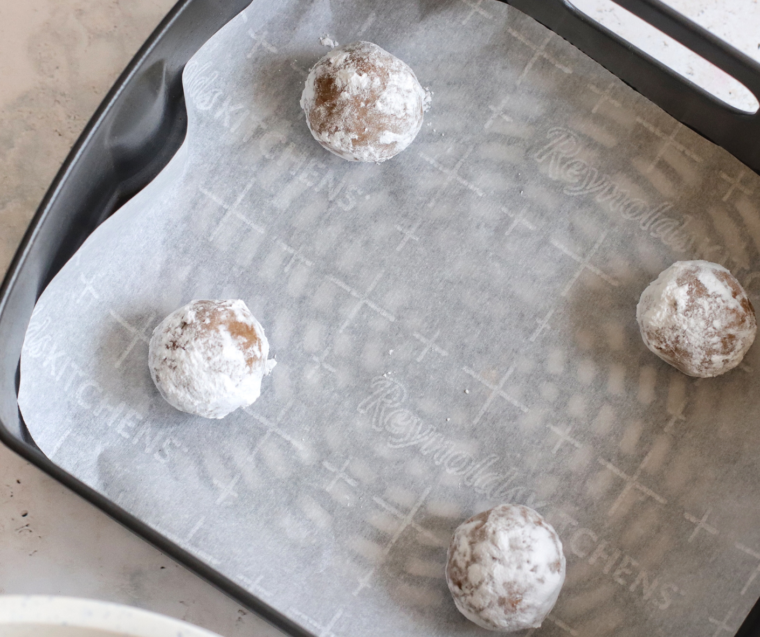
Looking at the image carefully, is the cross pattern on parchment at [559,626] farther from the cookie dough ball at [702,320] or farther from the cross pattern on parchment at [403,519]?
the cookie dough ball at [702,320]

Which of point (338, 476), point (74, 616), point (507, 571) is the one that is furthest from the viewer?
point (338, 476)

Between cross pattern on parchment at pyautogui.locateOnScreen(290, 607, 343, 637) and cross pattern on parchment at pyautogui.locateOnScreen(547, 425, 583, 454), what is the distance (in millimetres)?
442

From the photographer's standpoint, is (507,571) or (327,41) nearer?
(507,571)

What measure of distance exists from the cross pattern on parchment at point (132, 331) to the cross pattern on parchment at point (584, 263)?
0.70 meters

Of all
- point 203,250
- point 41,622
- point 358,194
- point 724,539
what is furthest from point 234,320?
point 724,539

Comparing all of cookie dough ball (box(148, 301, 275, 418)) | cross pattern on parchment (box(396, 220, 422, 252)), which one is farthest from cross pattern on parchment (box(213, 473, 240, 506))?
cross pattern on parchment (box(396, 220, 422, 252))

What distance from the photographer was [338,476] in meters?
1.10

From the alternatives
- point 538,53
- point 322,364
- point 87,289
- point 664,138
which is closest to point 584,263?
point 664,138

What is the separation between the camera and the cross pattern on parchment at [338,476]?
1098 millimetres

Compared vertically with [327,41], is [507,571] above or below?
below

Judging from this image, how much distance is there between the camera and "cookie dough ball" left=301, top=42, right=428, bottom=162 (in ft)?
3.46

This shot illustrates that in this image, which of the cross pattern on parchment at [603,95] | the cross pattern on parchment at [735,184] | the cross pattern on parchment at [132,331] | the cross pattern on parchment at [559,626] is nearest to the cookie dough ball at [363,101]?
the cross pattern on parchment at [603,95]

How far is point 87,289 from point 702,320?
98 centimetres

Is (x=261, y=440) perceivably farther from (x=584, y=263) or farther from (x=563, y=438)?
(x=584, y=263)
